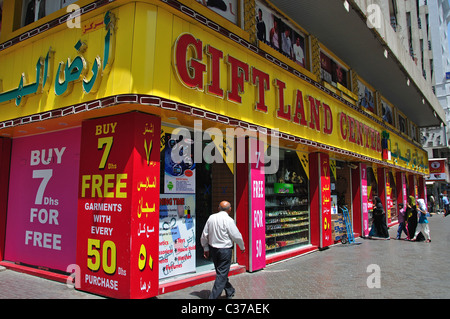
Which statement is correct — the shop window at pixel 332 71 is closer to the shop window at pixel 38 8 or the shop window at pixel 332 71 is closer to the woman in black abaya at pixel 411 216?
the woman in black abaya at pixel 411 216

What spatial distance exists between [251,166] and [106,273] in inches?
158

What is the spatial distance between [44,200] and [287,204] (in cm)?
675

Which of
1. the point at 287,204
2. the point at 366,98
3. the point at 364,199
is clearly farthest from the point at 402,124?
the point at 287,204

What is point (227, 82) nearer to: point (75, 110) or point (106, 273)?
point (75, 110)

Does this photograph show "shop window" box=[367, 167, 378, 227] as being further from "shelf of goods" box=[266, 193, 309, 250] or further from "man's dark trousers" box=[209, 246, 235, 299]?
"man's dark trousers" box=[209, 246, 235, 299]

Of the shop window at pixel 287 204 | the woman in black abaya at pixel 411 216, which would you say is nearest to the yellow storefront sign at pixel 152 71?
the shop window at pixel 287 204

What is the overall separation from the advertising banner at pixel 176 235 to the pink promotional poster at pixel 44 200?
6.45 feet

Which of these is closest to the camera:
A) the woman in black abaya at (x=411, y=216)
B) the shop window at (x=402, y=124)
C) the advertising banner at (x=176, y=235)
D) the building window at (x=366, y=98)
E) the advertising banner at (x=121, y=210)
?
the advertising banner at (x=121, y=210)

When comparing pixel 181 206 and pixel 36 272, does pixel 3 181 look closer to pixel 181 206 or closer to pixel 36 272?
pixel 36 272

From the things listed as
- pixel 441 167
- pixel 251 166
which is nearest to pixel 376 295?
pixel 251 166

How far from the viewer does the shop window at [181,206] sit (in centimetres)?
664

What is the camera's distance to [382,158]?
54.9 ft

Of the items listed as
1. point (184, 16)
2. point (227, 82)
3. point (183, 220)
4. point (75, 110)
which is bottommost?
point (183, 220)

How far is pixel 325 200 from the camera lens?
11.6m
